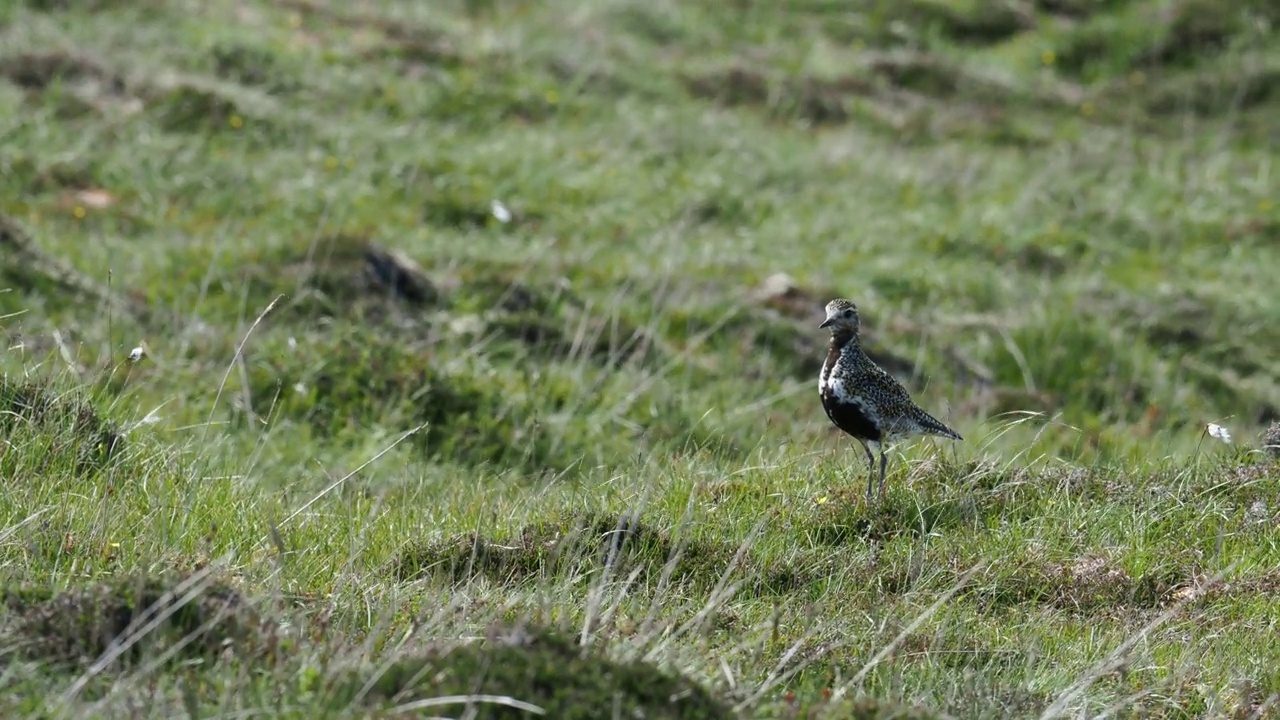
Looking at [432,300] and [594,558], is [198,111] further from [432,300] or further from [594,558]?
[594,558]

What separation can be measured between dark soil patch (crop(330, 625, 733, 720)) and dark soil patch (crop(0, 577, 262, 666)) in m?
0.52

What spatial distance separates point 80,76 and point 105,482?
1041 cm

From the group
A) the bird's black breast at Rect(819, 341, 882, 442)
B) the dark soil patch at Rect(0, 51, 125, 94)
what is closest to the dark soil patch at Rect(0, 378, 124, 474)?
the bird's black breast at Rect(819, 341, 882, 442)

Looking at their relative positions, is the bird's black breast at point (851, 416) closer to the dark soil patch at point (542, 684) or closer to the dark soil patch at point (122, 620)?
the dark soil patch at point (542, 684)

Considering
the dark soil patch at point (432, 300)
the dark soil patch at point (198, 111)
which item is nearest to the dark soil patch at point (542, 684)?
the dark soil patch at point (432, 300)

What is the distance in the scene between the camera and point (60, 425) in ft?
21.2

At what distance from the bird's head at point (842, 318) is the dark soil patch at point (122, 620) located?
12.0 ft

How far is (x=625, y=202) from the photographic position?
14.8 m

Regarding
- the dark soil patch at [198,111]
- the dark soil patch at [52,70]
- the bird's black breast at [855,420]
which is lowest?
the dark soil patch at [198,111]

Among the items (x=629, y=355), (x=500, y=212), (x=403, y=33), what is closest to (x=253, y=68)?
(x=403, y=33)

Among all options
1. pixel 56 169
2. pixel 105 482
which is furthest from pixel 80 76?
pixel 105 482

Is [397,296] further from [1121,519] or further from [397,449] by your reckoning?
[1121,519]

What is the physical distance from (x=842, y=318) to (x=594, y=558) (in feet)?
6.96

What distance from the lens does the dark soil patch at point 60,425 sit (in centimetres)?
637
